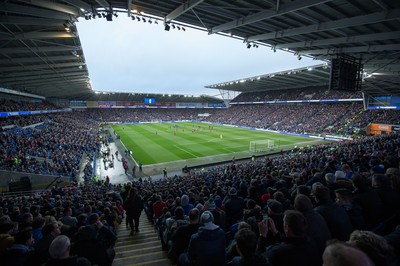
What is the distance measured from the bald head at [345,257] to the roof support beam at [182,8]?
10365 mm

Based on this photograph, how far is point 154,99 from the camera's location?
277ft

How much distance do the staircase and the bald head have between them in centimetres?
441

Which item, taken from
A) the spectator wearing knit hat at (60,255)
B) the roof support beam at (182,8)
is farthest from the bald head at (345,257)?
the roof support beam at (182,8)

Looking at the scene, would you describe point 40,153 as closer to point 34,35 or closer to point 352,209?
point 34,35

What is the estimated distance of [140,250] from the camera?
19.9ft

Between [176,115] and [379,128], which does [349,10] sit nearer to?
[379,128]

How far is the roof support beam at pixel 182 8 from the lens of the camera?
9.89 meters

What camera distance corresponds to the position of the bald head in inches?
51.3

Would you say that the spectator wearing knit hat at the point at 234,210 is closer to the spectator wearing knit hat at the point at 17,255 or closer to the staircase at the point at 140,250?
the staircase at the point at 140,250

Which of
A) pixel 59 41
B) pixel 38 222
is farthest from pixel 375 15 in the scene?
pixel 59 41

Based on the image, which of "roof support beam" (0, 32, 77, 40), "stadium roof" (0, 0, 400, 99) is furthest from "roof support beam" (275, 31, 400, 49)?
"roof support beam" (0, 32, 77, 40)

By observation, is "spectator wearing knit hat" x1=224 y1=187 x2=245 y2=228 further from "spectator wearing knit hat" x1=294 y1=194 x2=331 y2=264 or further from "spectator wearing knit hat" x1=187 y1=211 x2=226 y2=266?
"spectator wearing knit hat" x1=294 y1=194 x2=331 y2=264

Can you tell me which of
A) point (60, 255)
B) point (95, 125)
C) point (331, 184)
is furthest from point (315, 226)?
point (95, 125)

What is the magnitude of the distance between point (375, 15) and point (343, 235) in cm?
1032
